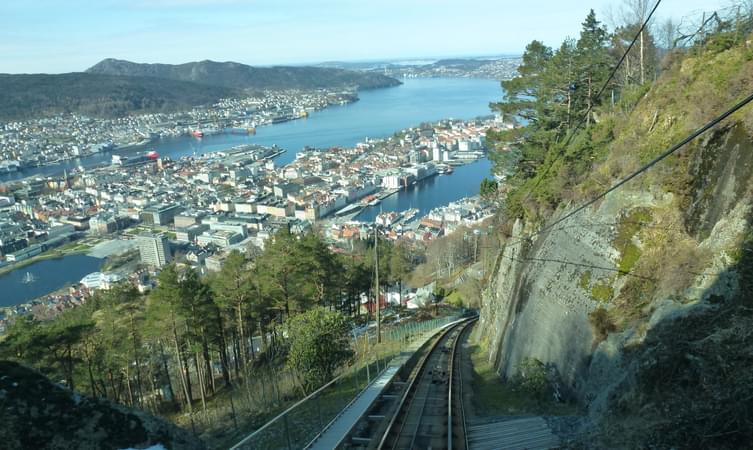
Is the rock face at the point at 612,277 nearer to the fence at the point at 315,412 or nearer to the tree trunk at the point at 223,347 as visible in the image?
the fence at the point at 315,412

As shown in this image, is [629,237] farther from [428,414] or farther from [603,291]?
[428,414]

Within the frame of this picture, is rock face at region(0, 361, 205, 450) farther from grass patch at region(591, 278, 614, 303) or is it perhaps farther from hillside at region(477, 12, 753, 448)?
grass patch at region(591, 278, 614, 303)

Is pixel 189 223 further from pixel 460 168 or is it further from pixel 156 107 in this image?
pixel 156 107

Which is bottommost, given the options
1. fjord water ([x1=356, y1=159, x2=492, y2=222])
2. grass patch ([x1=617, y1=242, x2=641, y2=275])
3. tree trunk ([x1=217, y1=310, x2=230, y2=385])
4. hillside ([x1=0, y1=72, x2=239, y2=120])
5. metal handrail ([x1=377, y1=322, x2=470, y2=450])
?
fjord water ([x1=356, y1=159, x2=492, y2=222])

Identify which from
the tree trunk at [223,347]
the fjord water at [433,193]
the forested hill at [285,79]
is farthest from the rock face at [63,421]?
the forested hill at [285,79]

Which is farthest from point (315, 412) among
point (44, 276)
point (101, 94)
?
point (101, 94)

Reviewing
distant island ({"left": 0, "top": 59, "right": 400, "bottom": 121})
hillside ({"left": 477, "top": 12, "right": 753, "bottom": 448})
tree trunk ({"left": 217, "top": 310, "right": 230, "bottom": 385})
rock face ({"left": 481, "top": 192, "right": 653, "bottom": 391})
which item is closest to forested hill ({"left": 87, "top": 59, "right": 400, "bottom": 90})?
distant island ({"left": 0, "top": 59, "right": 400, "bottom": 121})

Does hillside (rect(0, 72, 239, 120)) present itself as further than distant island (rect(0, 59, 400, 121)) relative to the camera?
No
